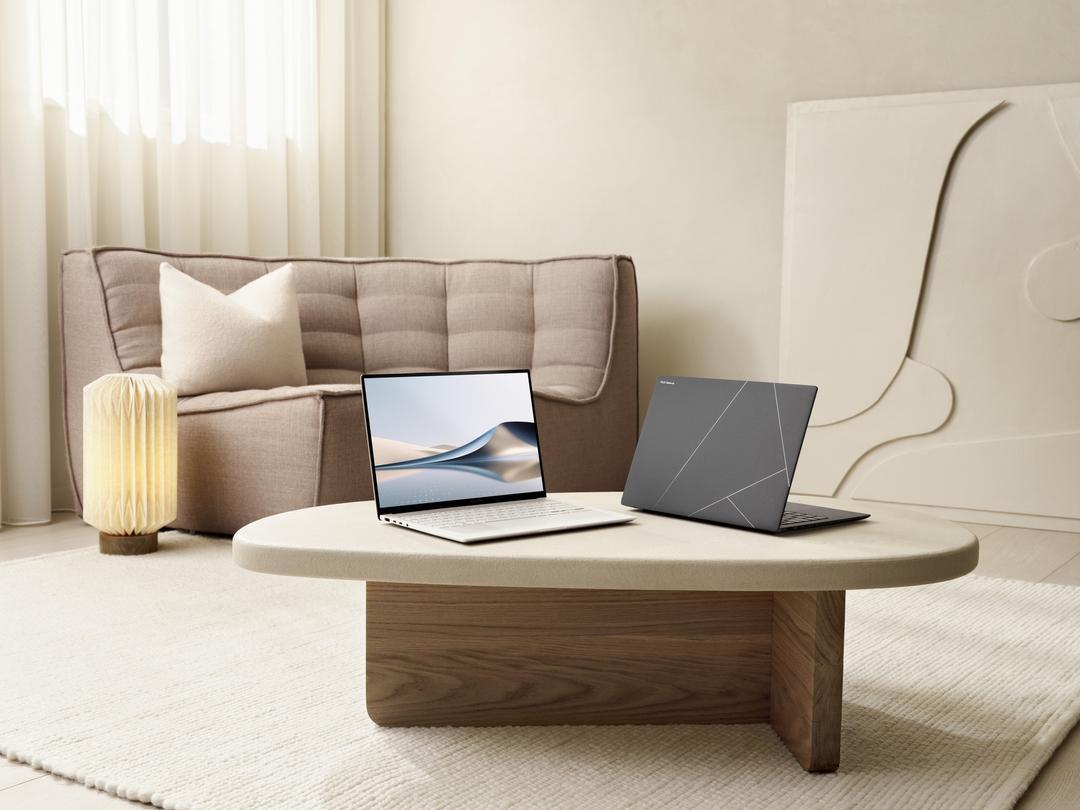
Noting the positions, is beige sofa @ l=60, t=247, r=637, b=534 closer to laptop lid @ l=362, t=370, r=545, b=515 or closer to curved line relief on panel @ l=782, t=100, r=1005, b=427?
curved line relief on panel @ l=782, t=100, r=1005, b=427

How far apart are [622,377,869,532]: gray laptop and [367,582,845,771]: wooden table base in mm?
146

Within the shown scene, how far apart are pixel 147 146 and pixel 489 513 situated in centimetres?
260

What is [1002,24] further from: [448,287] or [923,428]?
[448,287]

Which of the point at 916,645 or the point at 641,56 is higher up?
the point at 641,56

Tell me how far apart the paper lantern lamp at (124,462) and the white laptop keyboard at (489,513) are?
4.66 ft

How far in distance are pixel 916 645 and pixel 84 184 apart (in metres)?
2.67

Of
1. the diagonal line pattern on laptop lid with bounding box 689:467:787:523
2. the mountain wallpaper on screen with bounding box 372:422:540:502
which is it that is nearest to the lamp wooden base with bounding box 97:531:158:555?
the mountain wallpaper on screen with bounding box 372:422:540:502

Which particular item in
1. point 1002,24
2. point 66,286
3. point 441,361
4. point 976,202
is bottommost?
point 441,361

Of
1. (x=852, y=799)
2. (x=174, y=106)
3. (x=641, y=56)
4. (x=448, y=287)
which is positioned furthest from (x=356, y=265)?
(x=852, y=799)

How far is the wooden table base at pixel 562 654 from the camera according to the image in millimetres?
1437

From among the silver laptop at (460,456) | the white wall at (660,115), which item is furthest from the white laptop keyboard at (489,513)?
the white wall at (660,115)

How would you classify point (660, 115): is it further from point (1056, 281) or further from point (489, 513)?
point (489, 513)

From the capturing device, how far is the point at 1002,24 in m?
3.17

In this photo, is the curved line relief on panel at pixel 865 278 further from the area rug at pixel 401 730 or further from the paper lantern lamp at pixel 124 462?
the paper lantern lamp at pixel 124 462
